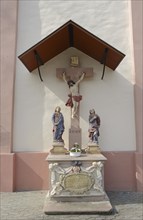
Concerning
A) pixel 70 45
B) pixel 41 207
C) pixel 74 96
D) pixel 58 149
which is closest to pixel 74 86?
pixel 74 96

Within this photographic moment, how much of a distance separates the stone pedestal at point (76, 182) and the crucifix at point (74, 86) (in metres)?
0.98

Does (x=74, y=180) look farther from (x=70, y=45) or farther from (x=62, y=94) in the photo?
(x=70, y=45)

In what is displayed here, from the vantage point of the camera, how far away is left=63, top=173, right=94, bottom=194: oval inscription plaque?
4395 millimetres

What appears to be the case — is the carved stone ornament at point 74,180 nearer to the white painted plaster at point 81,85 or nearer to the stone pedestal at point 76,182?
the stone pedestal at point 76,182

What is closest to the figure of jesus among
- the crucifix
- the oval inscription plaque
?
the crucifix

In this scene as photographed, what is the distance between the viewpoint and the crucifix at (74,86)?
5531 millimetres

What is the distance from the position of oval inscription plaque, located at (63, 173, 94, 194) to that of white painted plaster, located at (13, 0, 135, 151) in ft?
4.40

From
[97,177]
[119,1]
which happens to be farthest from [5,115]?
[119,1]

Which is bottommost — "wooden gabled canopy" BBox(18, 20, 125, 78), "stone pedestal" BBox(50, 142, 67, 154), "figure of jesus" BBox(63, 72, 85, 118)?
"stone pedestal" BBox(50, 142, 67, 154)

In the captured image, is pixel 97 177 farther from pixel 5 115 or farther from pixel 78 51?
pixel 78 51

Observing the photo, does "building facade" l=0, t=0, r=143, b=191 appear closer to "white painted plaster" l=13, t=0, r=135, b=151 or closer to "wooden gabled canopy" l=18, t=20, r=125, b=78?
"white painted plaster" l=13, t=0, r=135, b=151

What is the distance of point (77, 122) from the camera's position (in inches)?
221

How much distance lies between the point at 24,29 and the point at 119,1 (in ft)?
7.88

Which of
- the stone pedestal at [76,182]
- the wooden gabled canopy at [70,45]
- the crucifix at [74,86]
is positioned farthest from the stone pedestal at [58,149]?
the wooden gabled canopy at [70,45]
